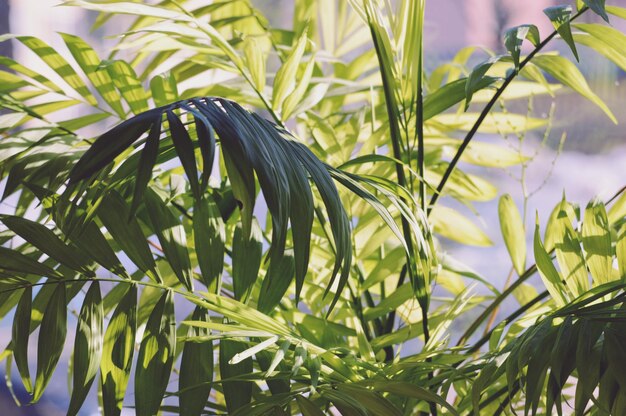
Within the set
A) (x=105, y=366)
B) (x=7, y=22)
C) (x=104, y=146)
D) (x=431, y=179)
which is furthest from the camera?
(x=7, y=22)

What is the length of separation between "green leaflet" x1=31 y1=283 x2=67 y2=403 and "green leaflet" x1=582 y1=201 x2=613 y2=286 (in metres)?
0.42

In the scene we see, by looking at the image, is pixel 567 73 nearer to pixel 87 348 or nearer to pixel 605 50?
Answer: pixel 605 50

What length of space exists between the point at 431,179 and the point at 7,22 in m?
0.78

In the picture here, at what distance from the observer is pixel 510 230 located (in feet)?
2.69

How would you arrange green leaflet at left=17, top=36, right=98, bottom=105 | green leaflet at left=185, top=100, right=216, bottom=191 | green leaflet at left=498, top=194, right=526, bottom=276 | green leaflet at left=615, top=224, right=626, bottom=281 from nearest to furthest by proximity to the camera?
green leaflet at left=185, top=100, right=216, bottom=191 → green leaflet at left=615, top=224, right=626, bottom=281 → green leaflet at left=17, top=36, right=98, bottom=105 → green leaflet at left=498, top=194, right=526, bottom=276

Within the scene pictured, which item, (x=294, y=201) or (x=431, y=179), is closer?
(x=294, y=201)

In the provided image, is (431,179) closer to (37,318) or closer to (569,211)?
(569,211)

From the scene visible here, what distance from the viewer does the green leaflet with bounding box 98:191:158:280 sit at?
1.82 ft

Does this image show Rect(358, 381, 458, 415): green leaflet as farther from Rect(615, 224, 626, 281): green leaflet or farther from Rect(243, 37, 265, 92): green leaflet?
Rect(243, 37, 265, 92): green leaflet

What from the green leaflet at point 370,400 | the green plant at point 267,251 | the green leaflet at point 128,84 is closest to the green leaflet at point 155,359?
the green plant at point 267,251

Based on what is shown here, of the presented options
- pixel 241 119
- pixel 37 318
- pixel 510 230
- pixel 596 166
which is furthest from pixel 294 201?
pixel 596 166

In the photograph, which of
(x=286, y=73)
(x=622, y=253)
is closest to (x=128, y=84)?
(x=286, y=73)

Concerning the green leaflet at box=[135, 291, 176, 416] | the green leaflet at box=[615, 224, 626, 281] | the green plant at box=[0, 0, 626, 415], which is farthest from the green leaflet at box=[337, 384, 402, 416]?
the green leaflet at box=[615, 224, 626, 281]

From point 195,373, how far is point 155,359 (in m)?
0.03
